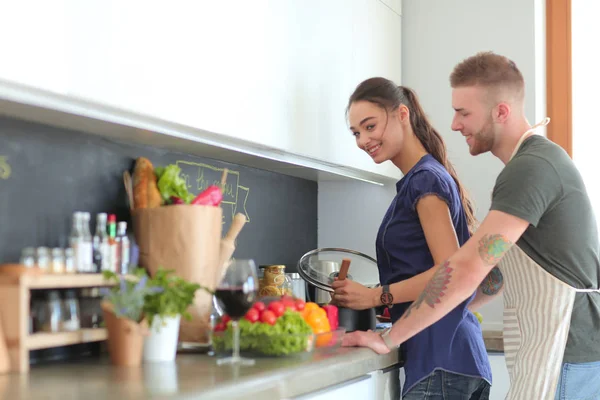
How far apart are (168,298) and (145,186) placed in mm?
415

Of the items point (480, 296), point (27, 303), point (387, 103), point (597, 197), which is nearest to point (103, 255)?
point (27, 303)

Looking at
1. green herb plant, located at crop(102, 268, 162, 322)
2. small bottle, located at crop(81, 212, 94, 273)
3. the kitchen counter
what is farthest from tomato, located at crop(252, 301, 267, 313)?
small bottle, located at crop(81, 212, 94, 273)

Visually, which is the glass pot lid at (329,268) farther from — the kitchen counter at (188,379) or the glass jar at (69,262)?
the glass jar at (69,262)

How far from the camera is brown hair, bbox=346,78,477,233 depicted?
2293 millimetres

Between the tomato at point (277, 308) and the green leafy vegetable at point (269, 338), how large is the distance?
2 cm

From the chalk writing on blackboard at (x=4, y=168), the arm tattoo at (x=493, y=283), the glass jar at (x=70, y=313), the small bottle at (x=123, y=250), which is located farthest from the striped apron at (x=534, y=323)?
the chalk writing on blackboard at (x=4, y=168)

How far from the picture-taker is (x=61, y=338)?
5.31 ft

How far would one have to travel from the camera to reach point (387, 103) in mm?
2311

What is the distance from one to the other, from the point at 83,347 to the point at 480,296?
43.6 inches

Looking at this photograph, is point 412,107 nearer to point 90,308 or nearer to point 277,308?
point 277,308

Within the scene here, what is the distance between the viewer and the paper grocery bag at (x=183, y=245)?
187 cm

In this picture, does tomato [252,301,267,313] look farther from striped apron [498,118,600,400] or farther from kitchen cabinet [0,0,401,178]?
striped apron [498,118,600,400]

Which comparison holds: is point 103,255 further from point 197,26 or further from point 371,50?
point 371,50

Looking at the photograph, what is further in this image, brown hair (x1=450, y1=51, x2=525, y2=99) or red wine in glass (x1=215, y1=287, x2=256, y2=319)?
brown hair (x1=450, y1=51, x2=525, y2=99)
